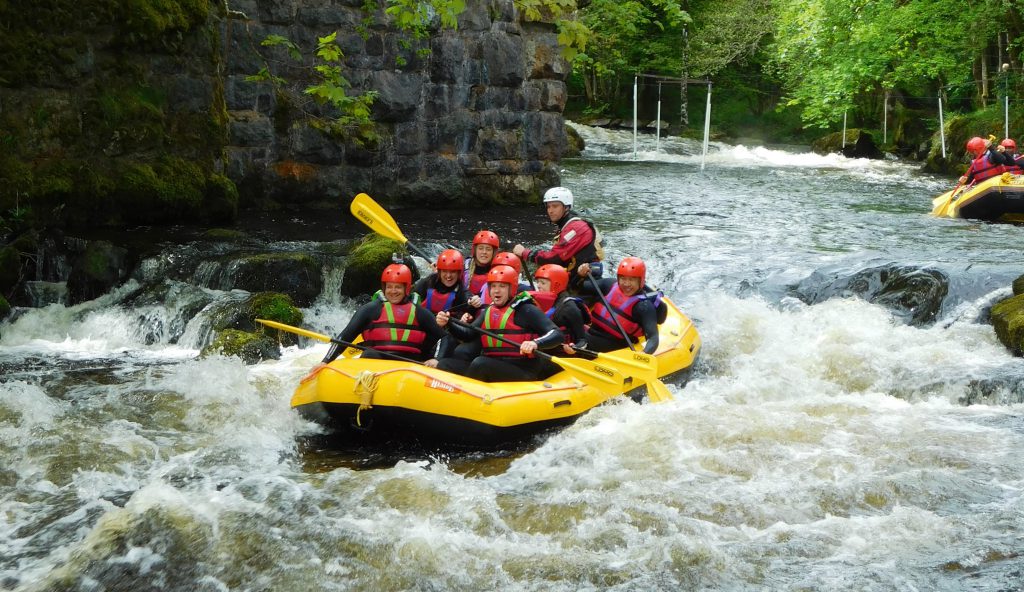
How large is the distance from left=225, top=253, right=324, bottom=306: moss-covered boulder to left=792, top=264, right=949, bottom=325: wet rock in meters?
4.85

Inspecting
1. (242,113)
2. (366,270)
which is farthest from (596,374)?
(242,113)

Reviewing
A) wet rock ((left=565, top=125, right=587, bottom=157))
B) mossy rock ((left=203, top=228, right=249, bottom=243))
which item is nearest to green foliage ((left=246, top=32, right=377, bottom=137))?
mossy rock ((left=203, top=228, right=249, bottom=243))

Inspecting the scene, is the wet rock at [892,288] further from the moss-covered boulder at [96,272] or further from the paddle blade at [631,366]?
the moss-covered boulder at [96,272]

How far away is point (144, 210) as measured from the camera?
1043cm

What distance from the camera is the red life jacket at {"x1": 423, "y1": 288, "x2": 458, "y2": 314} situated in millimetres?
7395

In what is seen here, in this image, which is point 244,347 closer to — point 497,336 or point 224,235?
point 497,336

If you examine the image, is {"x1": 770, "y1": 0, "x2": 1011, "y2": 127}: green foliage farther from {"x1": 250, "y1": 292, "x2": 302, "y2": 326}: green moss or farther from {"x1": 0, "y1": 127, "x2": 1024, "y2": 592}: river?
{"x1": 250, "y1": 292, "x2": 302, "y2": 326}: green moss

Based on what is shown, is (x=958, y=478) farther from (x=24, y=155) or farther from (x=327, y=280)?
(x=24, y=155)

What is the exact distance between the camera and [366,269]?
31.3 ft

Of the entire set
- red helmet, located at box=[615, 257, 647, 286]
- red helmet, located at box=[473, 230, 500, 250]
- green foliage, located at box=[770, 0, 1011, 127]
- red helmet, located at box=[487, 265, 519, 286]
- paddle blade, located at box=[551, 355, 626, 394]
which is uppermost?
green foliage, located at box=[770, 0, 1011, 127]

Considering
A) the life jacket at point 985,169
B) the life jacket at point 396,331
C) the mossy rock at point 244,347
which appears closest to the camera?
the life jacket at point 396,331

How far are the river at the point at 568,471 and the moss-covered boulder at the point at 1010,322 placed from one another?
0.14m

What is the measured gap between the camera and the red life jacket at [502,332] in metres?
6.54

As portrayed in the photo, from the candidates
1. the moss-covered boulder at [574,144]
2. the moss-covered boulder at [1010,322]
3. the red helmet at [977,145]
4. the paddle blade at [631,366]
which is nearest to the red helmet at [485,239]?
the paddle blade at [631,366]
